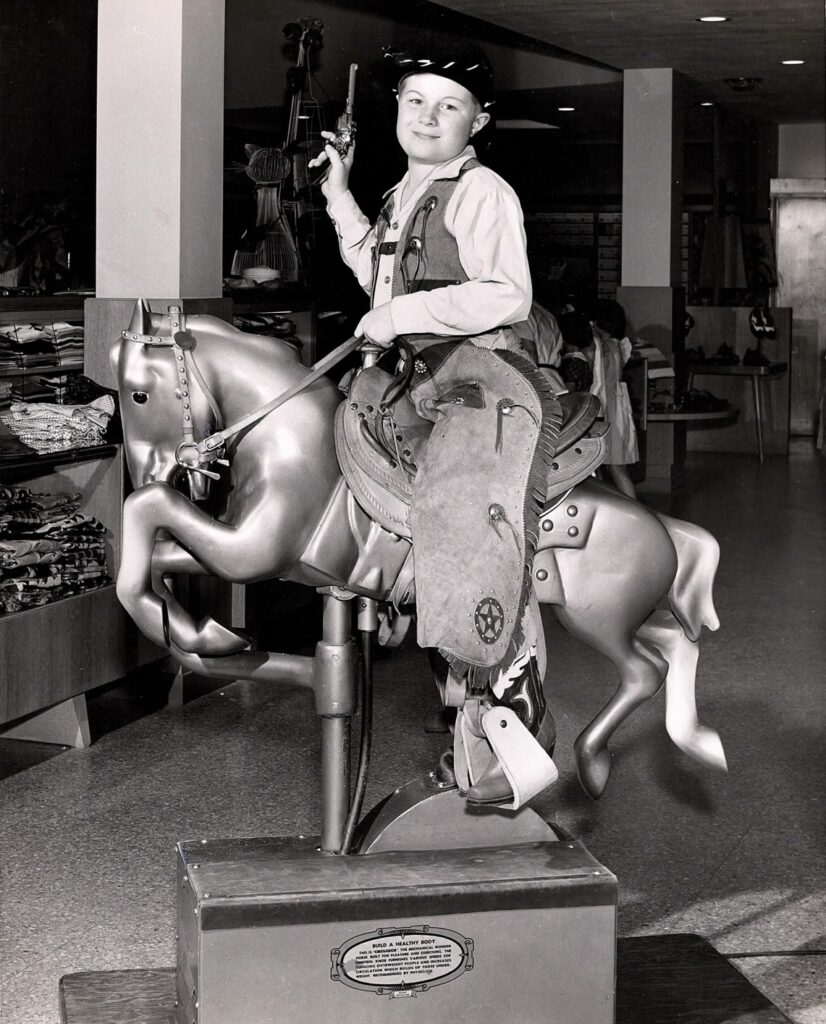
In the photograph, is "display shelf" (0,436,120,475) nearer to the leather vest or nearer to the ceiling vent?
the leather vest

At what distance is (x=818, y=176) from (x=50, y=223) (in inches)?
412

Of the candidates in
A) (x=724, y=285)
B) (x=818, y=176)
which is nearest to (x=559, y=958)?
(x=724, y=285)

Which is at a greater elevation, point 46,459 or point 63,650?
point 46,459

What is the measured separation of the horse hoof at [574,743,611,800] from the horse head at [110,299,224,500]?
44.7 inches

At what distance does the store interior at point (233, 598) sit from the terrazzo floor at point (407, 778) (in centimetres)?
1

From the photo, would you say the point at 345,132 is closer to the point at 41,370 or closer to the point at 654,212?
the point at 41,370

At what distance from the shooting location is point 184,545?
311cm

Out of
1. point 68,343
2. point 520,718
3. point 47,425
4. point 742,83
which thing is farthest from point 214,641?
point 742,83

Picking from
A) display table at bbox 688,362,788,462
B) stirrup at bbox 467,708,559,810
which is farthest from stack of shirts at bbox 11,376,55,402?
display table at bbox 688,362,788,462

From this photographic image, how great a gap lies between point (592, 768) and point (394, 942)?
924 millimetres

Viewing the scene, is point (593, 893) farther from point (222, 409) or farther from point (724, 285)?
point (724, 285)

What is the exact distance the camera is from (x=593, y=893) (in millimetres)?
2645

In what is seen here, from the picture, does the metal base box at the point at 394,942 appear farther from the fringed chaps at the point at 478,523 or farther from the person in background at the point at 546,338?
the person in background at the point at 546,338

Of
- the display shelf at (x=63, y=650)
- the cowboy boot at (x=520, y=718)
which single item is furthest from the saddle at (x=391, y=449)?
the display shelf at (x=63, y=650)
